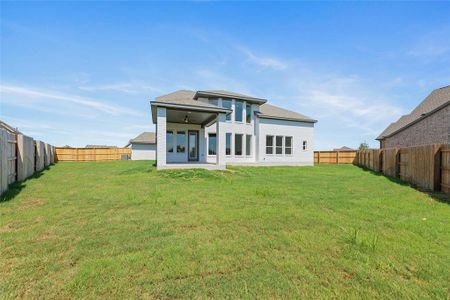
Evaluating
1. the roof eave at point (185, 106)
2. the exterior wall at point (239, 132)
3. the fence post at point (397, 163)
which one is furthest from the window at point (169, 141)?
the fence post at point (397, 163)

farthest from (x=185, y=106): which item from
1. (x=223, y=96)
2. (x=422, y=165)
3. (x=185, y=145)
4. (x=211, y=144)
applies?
(x=422, y=165)

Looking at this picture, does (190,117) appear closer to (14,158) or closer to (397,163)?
(14,158)

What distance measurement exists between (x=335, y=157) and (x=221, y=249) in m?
27.8

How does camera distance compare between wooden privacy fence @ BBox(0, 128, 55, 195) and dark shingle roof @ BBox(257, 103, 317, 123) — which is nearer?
wooden privacy fence @ BBox(0, 128, 55, 195)

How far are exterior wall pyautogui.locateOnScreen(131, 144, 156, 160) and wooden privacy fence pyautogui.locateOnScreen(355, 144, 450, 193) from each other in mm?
29195

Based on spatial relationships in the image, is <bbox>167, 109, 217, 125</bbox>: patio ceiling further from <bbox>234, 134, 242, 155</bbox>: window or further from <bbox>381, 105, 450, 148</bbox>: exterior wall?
<bbox>381, 105, 450, 148</bbox>: exterior wall

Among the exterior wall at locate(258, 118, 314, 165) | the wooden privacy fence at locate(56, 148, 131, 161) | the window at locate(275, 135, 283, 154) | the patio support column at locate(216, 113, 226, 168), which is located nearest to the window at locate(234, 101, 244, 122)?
the exterior wall at locate(258, 118, 314, 165)

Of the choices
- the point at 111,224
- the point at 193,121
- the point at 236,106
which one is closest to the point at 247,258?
the point at 111,224

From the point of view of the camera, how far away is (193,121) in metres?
18.1

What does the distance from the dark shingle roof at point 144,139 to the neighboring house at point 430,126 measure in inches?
1198

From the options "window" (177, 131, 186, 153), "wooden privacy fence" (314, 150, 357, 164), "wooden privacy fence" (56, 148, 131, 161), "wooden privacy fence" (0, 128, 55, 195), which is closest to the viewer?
"wooden privacy fence" (0, 128, 55, 195)

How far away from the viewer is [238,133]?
65.5 feet

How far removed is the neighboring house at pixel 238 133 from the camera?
60.3 feet

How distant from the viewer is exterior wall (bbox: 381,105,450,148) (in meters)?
14.8
